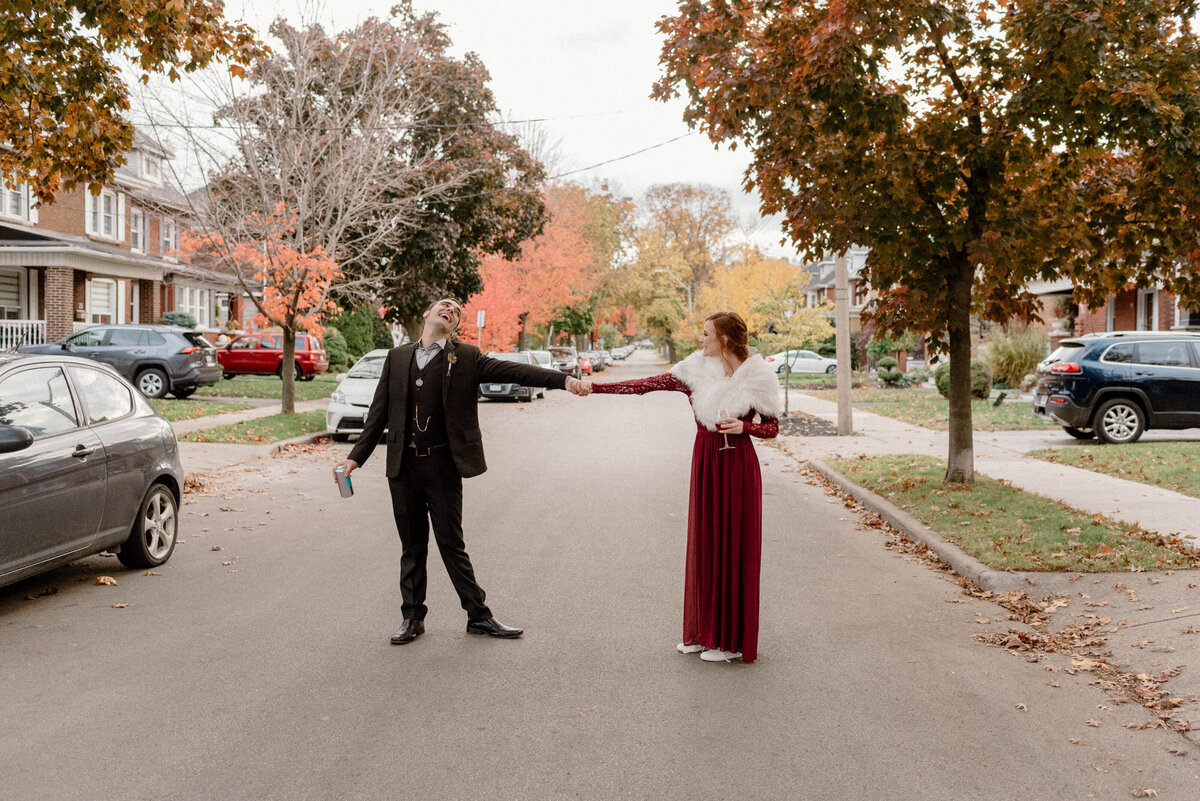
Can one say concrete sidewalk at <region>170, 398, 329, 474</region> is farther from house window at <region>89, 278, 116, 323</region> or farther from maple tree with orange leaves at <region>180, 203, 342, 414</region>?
house window at <region>89, 278, 116, 323</region>

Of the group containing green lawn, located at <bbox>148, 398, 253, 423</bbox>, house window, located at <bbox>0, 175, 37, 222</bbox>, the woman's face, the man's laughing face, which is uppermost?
house window, located at <bbox>0, 175, 37, 222</bbox>

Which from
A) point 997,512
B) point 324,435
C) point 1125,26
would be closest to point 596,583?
point 997,512

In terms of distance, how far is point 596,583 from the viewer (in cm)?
767

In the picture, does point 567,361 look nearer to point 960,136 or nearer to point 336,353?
point 336,353

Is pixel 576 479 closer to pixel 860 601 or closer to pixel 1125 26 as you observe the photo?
pixel 860 601

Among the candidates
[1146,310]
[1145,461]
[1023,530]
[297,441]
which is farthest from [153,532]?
[1146,310]

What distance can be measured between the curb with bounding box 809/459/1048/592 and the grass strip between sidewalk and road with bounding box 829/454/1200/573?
85 millimetres

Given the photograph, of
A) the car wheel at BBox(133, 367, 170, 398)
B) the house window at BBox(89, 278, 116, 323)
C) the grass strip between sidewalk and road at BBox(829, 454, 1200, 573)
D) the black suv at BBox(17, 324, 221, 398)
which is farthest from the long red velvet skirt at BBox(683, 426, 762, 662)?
the house window at BBox(89, 278, 116, 323)

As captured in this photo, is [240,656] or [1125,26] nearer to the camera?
[240,656]

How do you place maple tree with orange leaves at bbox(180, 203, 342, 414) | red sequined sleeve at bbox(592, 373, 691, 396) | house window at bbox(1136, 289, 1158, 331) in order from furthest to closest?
1. house window at bbox(1136, 289, 1158, 331)
2. maple tree with orange leaves at bbox(180, 203, 342, 414)
3. red sequined sleeve at bbox(592, 373, 691, 396)

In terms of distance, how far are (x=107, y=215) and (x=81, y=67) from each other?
27945 mm

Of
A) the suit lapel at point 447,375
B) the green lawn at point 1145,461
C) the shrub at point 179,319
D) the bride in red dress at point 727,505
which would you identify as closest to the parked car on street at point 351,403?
the green lawn at point 1145,461

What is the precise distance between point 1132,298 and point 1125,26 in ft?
86.8

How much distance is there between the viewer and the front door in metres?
6.39
